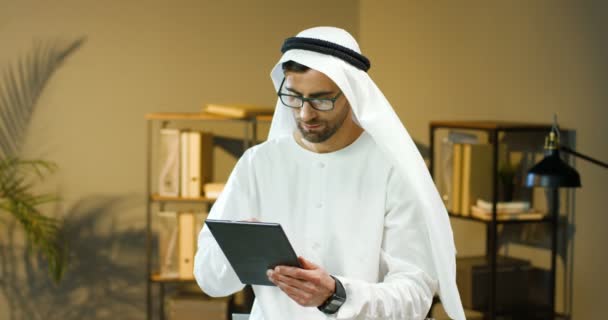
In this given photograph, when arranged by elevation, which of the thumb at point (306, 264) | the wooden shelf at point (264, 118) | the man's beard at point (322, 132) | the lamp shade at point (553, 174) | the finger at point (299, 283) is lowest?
the finger at point (299, 283)

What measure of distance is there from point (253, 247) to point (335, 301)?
21cm

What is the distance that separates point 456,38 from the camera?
4.61m

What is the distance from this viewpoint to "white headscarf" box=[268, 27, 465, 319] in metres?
2.04

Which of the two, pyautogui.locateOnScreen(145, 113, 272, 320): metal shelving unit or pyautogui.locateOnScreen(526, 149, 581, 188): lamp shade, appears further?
pyautogui.locateOnScreen(145, 113, 272, 320): metal shelving unit

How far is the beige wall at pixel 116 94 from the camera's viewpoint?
4969 millimetres

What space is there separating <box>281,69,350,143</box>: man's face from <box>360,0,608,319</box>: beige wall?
2094 millimetres

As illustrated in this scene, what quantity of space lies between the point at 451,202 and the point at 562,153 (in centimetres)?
59

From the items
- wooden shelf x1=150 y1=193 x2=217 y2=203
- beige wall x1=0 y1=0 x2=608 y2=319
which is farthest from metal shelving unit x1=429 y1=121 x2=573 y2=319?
wooden shelf x1=150 y1=193 x2=217 y2=203

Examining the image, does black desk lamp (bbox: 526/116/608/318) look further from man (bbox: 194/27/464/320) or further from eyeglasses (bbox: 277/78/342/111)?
eyeglasses (bbox: 277/78/342/111)

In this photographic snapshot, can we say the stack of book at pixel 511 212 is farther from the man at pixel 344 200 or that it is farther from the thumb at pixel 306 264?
the thumb at pixel 306 264

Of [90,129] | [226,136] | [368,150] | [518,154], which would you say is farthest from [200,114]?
[368,150]

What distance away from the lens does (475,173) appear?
13.8ft

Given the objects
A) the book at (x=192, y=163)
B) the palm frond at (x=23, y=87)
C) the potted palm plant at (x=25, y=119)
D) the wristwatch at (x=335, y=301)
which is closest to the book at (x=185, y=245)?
the book at (x=192, y=163)

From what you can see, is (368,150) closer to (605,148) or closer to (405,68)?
(605,148)
